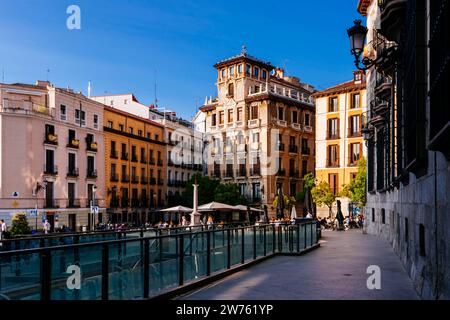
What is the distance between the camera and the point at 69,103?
50594 mm

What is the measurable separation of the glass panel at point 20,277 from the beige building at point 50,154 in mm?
38211

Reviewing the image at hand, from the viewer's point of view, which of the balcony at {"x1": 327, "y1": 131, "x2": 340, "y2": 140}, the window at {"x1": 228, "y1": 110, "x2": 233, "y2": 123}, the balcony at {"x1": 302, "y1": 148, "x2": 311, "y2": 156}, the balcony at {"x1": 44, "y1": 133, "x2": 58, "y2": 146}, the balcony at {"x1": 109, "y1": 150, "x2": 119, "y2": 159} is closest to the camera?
the balcony at {"x1": 44, "y1": 133, "x2": 58, "y2": 146}

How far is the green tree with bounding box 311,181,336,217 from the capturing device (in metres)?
52.2

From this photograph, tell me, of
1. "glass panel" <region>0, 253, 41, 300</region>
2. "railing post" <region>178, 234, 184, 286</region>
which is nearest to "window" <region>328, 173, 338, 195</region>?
"railing post" <region>178, 234, 184, 286</region>

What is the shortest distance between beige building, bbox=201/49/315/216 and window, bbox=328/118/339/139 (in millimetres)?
9079

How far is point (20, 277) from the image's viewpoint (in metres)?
6.06

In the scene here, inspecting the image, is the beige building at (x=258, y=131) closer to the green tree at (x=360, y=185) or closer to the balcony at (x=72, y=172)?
the green tree at (x=360, y=185)

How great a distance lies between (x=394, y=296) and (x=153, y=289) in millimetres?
4615

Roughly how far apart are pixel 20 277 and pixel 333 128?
53.6 meters

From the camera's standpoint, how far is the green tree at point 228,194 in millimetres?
59562

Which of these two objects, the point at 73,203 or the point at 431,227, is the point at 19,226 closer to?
the point at 73,203

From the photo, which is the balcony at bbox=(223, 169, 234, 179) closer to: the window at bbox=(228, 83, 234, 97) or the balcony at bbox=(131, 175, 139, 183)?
the window at bbox=(228, 83, 234, 97)
